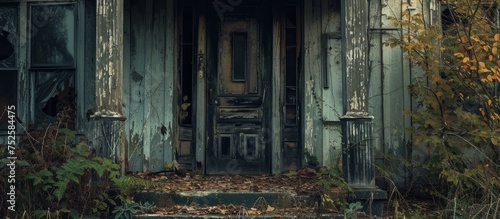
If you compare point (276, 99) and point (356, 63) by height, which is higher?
point (356, 63)

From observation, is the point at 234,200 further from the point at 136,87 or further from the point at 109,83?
the point at 136,87

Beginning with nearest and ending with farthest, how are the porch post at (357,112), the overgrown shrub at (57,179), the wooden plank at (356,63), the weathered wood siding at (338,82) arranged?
the overgrown shrub at (57,179), the porch post at (357,112), the wooden plank at (356,63), the weathered wood siding at (338,82)

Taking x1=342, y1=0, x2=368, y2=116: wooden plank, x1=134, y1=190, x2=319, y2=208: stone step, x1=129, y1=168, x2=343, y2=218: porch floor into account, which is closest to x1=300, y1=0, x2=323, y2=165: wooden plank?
x1=129, y1=168, x2=343, y2=218: porch floor

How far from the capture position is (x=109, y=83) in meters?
6.94

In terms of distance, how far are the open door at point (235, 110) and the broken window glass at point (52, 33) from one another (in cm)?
206

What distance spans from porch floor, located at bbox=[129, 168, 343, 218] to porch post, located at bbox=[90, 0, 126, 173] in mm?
682

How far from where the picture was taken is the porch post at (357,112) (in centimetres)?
677

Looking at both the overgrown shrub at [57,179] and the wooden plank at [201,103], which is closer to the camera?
the overgrown shrub at [57,179]

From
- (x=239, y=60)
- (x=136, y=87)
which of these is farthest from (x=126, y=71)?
(x=239, y=60)

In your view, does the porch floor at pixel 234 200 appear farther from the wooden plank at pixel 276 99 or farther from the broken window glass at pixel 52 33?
the broken window glass at pixel 52 33

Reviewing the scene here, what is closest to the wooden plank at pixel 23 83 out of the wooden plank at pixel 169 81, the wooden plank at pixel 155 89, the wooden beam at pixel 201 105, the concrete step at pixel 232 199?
the wooden plank at pixel 155 89

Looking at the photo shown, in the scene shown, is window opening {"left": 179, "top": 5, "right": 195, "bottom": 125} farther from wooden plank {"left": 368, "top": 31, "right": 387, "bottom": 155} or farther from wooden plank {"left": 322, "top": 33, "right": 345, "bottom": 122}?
wooden plank {"left": 368, "top": 31, "right": 387, "bottom": 155}

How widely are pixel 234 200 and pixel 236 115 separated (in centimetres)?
210

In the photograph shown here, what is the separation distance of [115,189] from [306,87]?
10.7ft
